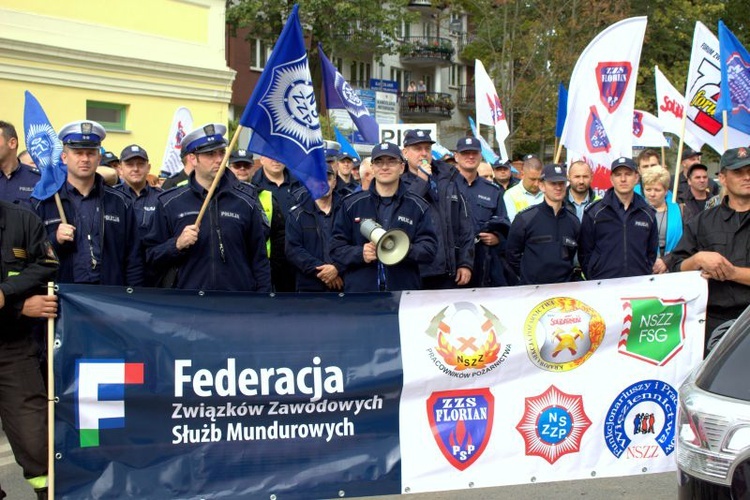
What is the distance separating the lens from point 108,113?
23.1 metres

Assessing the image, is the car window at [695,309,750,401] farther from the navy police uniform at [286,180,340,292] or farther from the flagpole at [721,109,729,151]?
the flagpole at [721,109,729,151]

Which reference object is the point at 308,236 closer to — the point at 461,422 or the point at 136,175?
the point at 136,175

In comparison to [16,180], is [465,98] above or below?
above

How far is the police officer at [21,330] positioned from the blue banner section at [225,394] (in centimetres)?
17

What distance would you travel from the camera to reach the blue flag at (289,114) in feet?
20.3

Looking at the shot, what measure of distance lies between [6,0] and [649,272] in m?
17.1

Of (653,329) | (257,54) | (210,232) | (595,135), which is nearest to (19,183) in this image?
(210,232)

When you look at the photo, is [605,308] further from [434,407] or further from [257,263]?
[257,263]

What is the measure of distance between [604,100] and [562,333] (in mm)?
4552

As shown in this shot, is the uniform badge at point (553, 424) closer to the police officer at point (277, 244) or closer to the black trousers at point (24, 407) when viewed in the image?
the black trousers at point (24, 407)

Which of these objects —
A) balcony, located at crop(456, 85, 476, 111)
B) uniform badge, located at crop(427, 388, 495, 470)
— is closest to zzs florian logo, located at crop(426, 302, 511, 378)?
uniform badge, located at crop(427, 388, 495, 470)

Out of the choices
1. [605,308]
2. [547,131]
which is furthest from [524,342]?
[547,131]

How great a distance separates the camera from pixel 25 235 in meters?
5.02

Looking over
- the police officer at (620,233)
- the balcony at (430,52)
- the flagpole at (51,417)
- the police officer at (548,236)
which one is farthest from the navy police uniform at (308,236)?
the balcony at (430,52)
